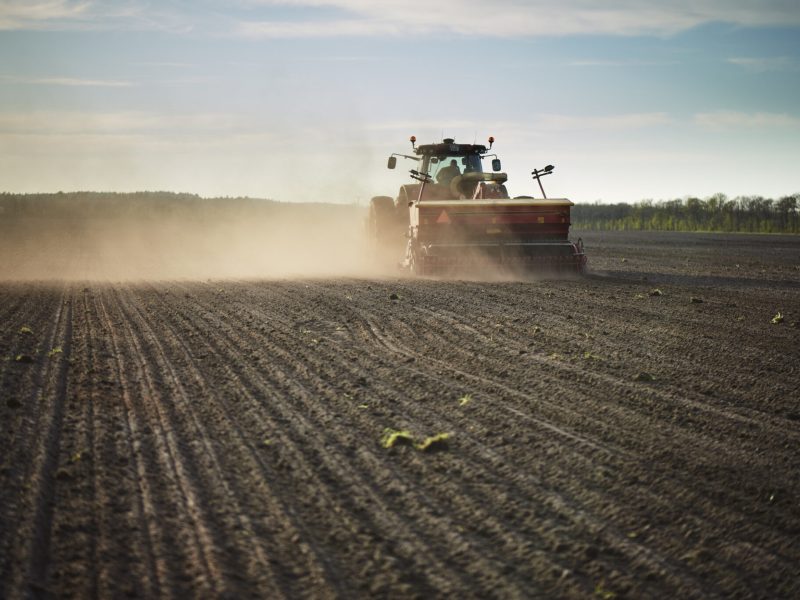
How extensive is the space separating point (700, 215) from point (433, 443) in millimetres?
62507

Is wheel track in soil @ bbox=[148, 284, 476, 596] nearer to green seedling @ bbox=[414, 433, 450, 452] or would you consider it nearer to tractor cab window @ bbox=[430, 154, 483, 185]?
green seedling @ bbox=[414, 433, 450, 452]

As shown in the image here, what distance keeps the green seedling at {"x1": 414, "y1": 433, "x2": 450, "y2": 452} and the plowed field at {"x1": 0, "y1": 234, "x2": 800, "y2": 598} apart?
0.8 inches

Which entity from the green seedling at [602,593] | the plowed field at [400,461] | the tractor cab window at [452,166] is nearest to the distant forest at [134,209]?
the tractor cab window at [452,166]

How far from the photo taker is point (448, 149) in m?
16.4

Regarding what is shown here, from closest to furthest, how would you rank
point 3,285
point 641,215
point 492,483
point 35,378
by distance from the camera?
point 492,483
point 35,378
point 3,285
point 641,215

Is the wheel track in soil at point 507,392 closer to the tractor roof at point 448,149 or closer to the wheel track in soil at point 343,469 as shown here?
the wheel track in soil at point 343,469

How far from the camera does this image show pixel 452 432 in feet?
15.6

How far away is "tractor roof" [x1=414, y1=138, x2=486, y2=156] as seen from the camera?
643 inches

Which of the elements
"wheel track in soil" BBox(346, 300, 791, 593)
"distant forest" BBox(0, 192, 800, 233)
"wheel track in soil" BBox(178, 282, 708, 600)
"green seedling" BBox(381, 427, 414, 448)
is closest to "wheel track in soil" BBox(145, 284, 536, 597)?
"green seedling" BBox(381, 427, 414, 448)

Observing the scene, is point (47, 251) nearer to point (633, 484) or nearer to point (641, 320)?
point (641, 320)

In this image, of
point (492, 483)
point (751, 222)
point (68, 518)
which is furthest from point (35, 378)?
point (751, 222)

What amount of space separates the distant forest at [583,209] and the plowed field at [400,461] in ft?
83.8

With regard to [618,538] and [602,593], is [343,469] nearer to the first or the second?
[618,538]

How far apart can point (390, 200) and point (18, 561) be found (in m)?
13.7
